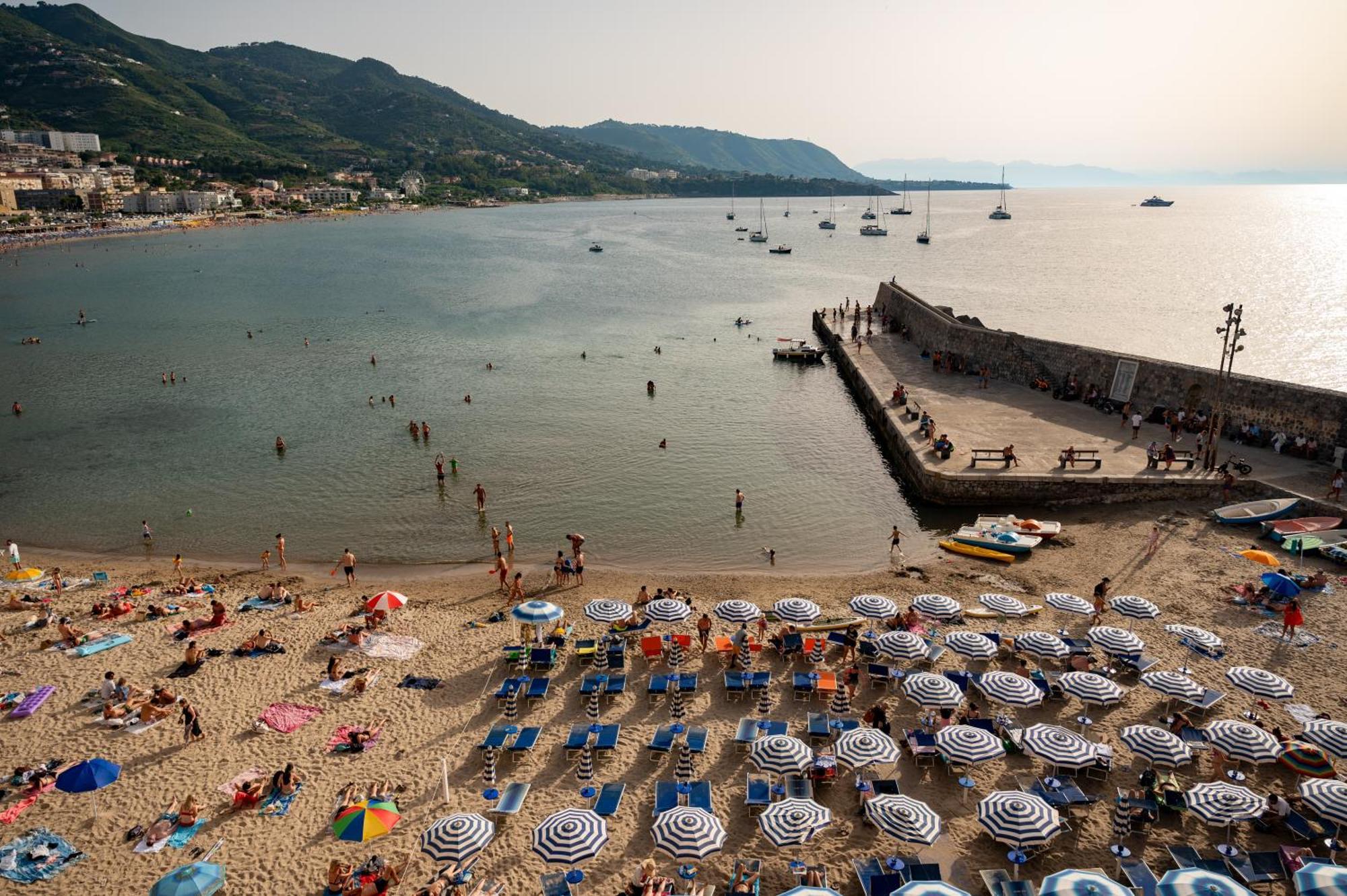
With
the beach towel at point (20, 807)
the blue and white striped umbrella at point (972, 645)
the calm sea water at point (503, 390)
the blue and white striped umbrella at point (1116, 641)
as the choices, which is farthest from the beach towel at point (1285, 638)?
the beach towel at point (20, 807)

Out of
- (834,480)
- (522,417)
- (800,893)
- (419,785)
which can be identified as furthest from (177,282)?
(800,893)

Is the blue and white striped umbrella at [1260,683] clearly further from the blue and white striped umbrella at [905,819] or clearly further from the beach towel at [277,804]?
the beach towel at [277,804]

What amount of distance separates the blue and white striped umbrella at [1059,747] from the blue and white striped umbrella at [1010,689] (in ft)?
3.04

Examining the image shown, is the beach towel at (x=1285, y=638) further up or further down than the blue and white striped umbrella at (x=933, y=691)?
further down

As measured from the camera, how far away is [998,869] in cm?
1073

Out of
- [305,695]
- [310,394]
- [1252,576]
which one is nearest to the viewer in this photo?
[305,695]

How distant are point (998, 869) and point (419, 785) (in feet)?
29.3

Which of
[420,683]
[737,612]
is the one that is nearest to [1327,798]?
[737,612]

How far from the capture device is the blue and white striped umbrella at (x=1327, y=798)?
10.5 m

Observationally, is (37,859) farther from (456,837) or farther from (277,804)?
(456,837)

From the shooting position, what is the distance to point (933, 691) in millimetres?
13672

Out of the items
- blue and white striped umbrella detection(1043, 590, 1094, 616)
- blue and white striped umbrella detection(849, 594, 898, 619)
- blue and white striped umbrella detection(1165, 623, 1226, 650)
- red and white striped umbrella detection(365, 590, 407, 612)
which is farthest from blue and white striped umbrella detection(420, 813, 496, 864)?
blue and white striped umbrella detection(1165, 623, 1226, 650)

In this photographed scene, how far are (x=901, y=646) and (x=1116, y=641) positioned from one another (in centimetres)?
430

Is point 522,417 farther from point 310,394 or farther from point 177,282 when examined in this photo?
point 177,282
